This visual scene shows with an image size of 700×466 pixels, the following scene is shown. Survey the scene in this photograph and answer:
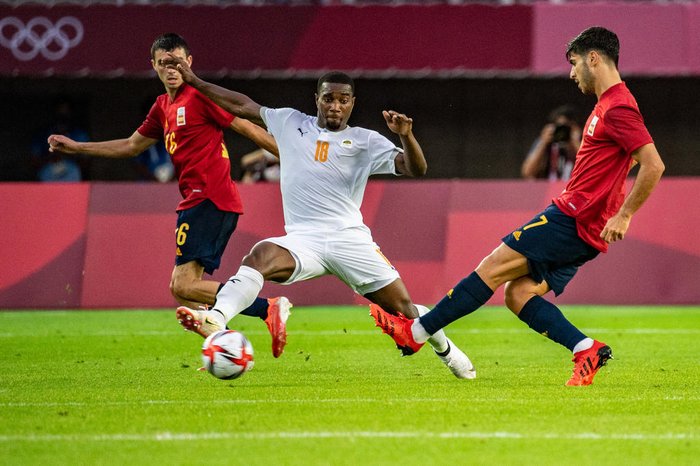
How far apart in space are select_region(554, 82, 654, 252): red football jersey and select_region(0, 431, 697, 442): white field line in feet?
7.09

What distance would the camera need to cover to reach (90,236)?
50.8 ft

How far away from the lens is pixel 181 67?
8906 mm

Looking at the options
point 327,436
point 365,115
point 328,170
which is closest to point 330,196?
point 328,170

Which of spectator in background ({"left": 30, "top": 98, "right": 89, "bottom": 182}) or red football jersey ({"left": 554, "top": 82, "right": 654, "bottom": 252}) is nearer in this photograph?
red football jersey ({"left": 554, "top": 82, "right": 654, "bottom": 252})

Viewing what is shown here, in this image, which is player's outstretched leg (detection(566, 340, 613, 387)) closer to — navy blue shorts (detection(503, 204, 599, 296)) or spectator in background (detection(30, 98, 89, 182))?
navy blue shorts (detection(503, 204, 599, 296))

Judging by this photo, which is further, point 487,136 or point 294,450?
point 487,136

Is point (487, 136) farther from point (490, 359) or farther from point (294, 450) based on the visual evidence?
point (294, 450)

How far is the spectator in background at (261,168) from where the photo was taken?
1784 centimetres

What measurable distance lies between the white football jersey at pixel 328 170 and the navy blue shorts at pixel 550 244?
1.05m

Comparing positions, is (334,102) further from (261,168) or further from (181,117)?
(261,168)

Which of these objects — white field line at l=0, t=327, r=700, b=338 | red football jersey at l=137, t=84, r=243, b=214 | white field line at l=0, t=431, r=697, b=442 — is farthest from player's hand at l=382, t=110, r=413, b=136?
white field line at l=0, t=327, r=700, b=338

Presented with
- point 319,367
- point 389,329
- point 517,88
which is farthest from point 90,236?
point 517,88

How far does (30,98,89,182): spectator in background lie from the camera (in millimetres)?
19609

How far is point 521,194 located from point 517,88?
647 centimetres
